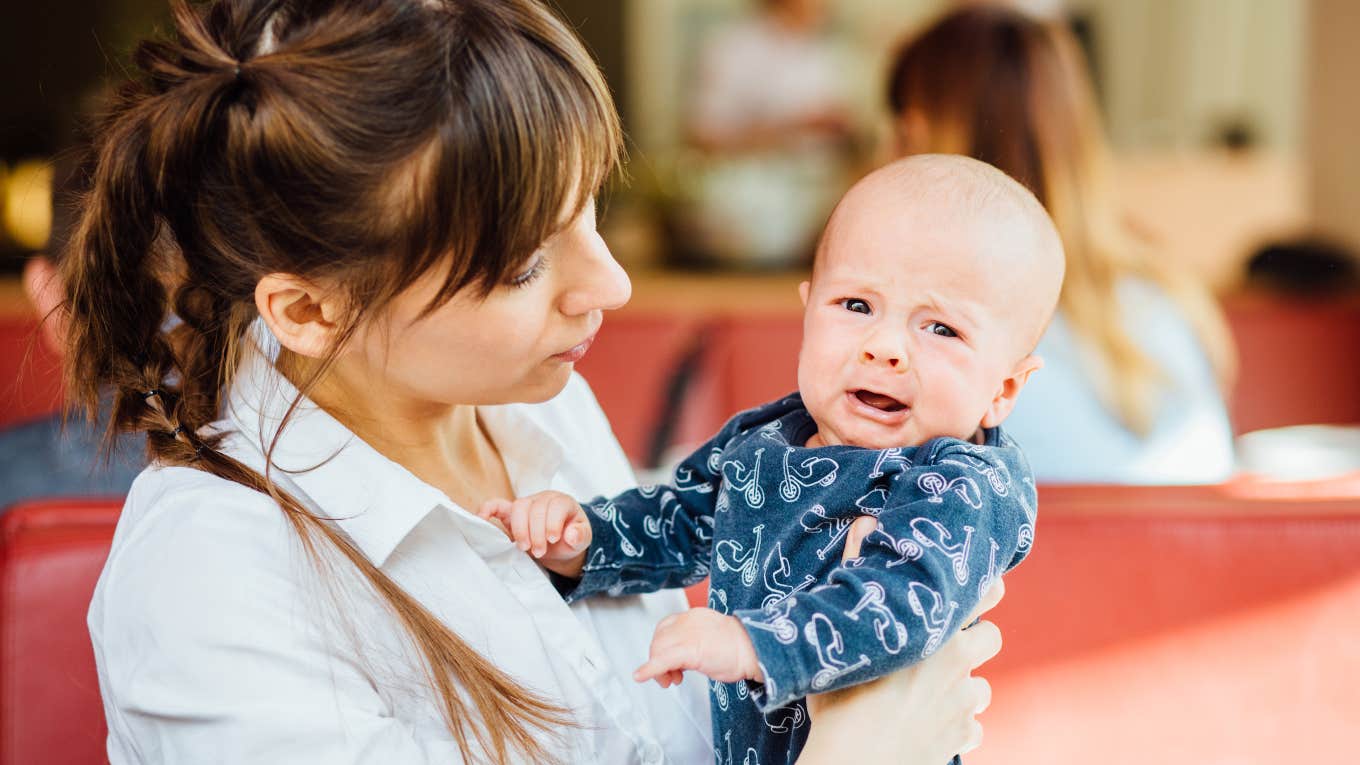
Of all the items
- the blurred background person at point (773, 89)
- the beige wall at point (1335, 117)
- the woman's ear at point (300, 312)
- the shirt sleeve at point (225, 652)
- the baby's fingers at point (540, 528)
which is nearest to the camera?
the shirt sleeve at point (225, 652)

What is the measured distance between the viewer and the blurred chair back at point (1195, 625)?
135 cm

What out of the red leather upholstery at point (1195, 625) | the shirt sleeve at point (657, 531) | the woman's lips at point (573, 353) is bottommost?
the red leather upholstery at point (1195, 625)

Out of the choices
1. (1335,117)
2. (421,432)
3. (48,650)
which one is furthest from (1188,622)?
(1335,117)

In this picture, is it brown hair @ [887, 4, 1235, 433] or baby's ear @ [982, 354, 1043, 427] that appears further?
brown hair @ [887, 4, 1235, 433]

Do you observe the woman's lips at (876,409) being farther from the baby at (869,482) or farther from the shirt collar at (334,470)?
the shirt collar at (334,470)

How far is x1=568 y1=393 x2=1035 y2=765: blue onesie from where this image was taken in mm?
828

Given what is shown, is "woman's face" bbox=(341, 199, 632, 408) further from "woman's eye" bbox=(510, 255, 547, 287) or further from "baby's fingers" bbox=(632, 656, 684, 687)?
"baby's fingers" bbox=(632, 656, 684, 687)

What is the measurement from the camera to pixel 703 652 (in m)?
0.81

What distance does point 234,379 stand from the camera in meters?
1.00

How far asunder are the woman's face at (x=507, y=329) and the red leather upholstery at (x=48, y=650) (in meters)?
0.52

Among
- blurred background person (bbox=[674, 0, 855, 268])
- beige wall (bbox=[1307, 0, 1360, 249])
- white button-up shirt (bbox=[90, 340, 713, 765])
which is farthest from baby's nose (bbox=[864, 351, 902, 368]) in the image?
blurred background person (bbox=[674, 0, 855, 268])

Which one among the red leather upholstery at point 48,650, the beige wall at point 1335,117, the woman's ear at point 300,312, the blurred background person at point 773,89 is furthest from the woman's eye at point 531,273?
the blurred background person at point 773,89

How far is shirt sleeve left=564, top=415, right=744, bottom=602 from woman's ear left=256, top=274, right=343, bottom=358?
0.27 m

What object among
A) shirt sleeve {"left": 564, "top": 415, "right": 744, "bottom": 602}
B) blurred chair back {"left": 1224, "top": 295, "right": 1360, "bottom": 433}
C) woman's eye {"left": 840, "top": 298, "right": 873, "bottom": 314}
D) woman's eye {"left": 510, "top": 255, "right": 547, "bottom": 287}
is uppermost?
woman's eye {"left": 510, "top": 255, "right": 547, "bottom": 287}
